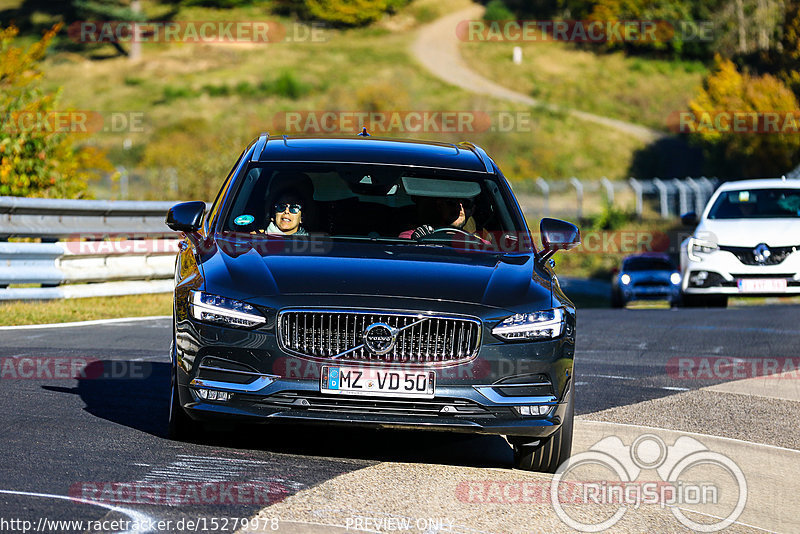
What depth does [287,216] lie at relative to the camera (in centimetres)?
766

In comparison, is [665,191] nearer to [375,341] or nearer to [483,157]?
[483,157]

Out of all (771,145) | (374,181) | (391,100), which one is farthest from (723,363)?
(391,100)

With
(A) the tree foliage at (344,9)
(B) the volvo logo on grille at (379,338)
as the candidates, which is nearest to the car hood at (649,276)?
(B) the volvo logo on grille at (379,338)

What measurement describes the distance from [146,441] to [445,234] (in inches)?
81.4

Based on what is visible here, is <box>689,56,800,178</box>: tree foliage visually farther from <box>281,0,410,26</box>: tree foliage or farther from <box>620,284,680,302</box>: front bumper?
<box>281,0,410,26</box>: tree foliage

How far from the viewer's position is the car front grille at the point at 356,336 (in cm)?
638

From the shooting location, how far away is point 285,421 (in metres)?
6.47

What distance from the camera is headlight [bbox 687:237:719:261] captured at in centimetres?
1833

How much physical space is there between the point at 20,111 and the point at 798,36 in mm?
46002

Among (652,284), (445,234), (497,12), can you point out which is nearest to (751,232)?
(652,284)

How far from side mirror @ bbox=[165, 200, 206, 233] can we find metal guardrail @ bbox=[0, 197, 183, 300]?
6619 mm

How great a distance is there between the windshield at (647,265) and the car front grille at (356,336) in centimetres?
2357

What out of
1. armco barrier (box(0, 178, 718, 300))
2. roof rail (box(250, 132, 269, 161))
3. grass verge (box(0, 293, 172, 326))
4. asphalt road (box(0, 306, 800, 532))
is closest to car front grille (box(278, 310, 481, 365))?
asphalt road (box(0, 306, 800, 532))

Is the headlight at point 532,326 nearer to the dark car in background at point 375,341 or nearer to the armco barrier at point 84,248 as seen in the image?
the dark car in background at point 375,341
